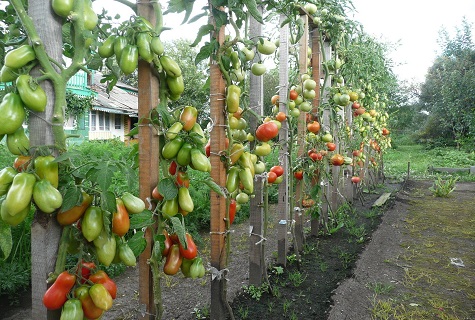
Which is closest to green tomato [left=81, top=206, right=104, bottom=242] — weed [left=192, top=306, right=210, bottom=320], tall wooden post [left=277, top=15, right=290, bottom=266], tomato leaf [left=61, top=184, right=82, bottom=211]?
tomato leaf [left=61, top=184, right=82, bottom=211]

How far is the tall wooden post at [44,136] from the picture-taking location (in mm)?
869

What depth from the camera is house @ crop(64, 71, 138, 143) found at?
13.3 metres

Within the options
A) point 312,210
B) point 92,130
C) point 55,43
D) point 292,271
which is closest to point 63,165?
point 55,43

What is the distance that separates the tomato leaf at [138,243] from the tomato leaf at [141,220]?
0.08 ft

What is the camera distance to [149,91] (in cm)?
123

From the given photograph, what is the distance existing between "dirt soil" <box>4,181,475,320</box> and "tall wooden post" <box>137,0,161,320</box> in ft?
0.18

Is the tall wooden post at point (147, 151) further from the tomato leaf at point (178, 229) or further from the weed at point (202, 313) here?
the weed at point (202, 313)

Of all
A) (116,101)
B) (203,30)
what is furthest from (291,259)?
(116,101)

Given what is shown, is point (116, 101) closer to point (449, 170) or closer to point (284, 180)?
point (449, 170)

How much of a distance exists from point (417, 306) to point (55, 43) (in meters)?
2.67

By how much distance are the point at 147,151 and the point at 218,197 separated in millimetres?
685

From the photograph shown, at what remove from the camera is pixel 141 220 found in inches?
47.1

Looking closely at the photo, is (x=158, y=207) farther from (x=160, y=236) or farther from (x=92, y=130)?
(x=92, y=130)

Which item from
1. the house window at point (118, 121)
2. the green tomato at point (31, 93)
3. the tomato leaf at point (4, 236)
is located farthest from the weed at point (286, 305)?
the house window at point (118, 121)
